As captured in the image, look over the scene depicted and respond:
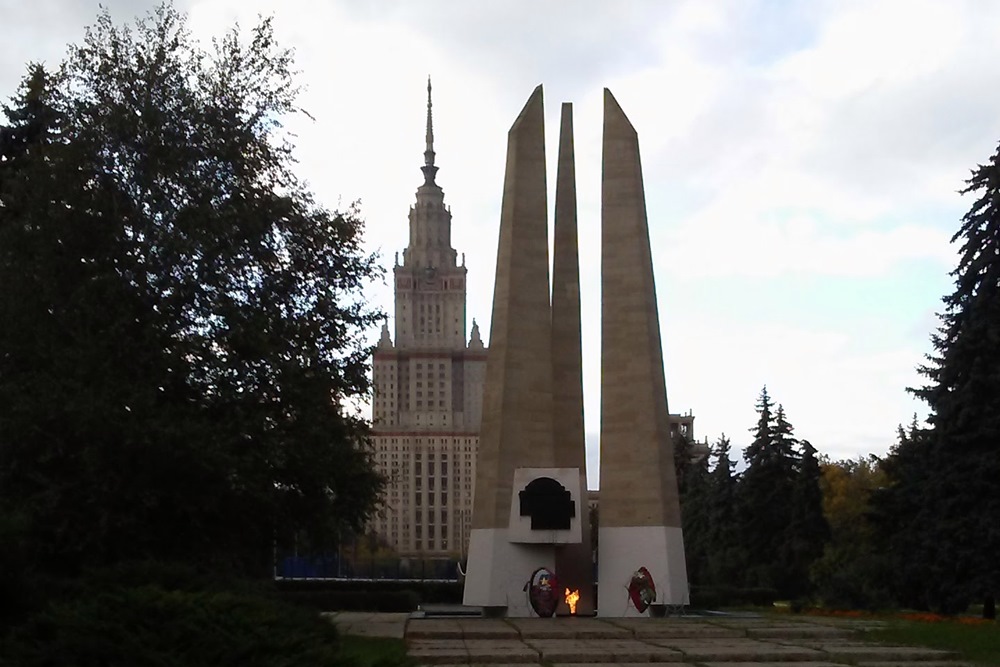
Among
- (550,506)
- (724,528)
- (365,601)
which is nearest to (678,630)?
(550,506)

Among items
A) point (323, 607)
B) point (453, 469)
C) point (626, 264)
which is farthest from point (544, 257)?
point (453, 469)

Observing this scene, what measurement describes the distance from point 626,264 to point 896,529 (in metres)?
8.51

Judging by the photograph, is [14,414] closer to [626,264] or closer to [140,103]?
[140,103]

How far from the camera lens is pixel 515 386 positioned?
26125mm

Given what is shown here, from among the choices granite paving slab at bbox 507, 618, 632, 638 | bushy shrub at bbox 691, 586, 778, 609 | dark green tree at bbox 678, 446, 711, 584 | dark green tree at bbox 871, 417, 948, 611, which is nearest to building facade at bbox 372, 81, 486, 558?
dark green tree at bbox 678, 446, 711, 584

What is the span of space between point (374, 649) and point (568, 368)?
1581 centimetres

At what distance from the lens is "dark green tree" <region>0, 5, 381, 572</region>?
15.5 metres

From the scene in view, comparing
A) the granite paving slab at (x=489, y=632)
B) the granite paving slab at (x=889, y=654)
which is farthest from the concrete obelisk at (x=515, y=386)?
the granite paving slab at (x=889, y=654)

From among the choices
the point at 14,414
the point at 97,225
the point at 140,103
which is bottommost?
the point at 14,414

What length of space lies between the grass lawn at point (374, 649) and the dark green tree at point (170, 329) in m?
2.63

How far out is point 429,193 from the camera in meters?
145

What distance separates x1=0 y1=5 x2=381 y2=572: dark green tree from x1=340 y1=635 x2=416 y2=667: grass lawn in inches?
103

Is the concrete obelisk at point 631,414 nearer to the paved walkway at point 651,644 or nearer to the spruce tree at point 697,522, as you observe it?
the paved walkway at point 651,644

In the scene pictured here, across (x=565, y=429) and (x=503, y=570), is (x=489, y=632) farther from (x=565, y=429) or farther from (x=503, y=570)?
(x=565, y=429)
